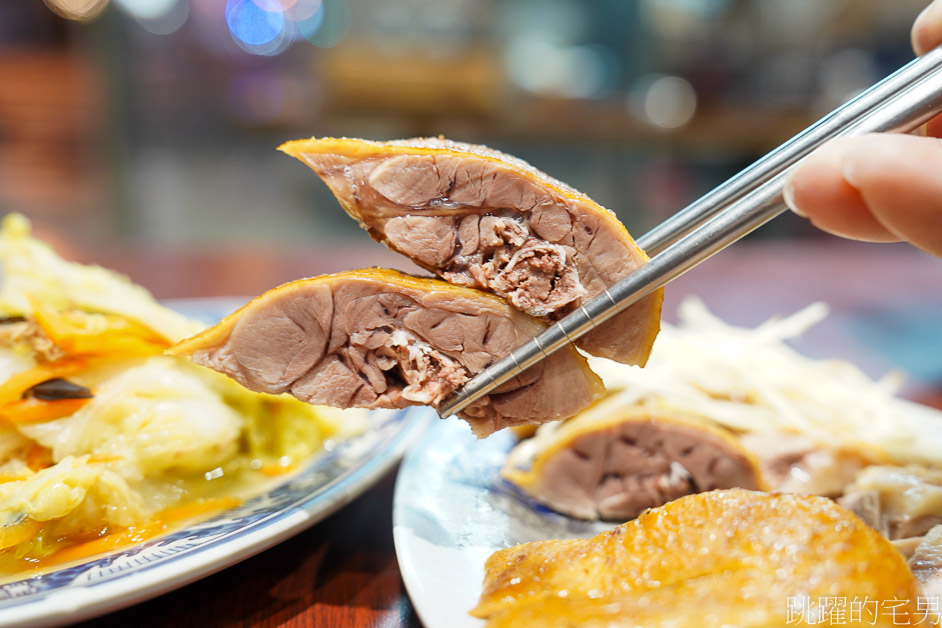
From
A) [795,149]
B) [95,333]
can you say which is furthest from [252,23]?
[795,149]

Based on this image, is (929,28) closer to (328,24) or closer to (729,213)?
(729,213)

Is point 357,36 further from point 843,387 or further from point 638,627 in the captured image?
point 638,627

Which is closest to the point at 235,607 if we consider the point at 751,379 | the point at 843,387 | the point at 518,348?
the point at 518,348

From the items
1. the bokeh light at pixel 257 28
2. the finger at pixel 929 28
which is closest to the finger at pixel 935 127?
the finger at pixel 929 28

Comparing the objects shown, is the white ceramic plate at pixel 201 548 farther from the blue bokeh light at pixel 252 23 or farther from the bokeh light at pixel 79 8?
the bokeh light at pixel 79 8

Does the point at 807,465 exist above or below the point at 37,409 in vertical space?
below

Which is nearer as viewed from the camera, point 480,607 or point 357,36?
point 480,607

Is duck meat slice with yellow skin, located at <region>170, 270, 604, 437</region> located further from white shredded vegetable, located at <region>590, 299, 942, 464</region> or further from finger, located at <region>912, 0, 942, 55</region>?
finger, located at <region>912, 0, 942, 55</region>
